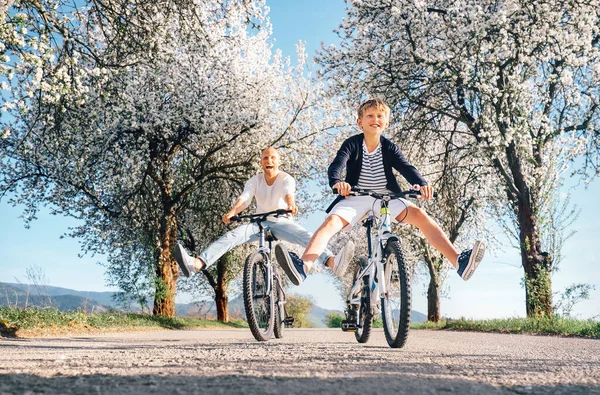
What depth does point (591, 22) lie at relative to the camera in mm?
12148

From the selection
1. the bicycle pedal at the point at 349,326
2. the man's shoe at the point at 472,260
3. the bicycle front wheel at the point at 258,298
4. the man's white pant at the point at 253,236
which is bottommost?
the bicycle pedal at the point at 349,326

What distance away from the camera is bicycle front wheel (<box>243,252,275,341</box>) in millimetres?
6078

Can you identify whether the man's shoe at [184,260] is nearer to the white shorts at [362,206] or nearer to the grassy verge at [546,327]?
the white shorts at [362,206]

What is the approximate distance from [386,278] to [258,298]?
1930 mm

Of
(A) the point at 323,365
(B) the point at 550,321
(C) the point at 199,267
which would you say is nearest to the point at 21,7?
(C) the point at 199,267

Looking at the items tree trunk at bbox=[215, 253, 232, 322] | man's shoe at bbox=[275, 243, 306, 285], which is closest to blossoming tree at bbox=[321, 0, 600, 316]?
man's shoe at bbox=[275, 243, 306, 285]

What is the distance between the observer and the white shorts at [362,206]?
16.9 ft

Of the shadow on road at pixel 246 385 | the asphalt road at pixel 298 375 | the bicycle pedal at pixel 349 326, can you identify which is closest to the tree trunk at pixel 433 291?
the bicycle pedal at pixel 349 326

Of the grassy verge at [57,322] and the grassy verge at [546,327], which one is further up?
the grassy verge at [546,327]

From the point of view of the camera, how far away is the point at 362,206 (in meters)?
5.21

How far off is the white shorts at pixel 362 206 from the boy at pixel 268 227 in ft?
1.59

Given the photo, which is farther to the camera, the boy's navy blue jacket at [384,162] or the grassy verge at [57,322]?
the grassy verge at [57,322]

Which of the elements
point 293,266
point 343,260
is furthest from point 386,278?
point 293,266

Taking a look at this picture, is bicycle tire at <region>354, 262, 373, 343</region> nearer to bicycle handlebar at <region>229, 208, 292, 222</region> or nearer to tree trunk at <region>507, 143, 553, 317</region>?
bicycle handlebar at <region>229, 208, 292, 222</region>
